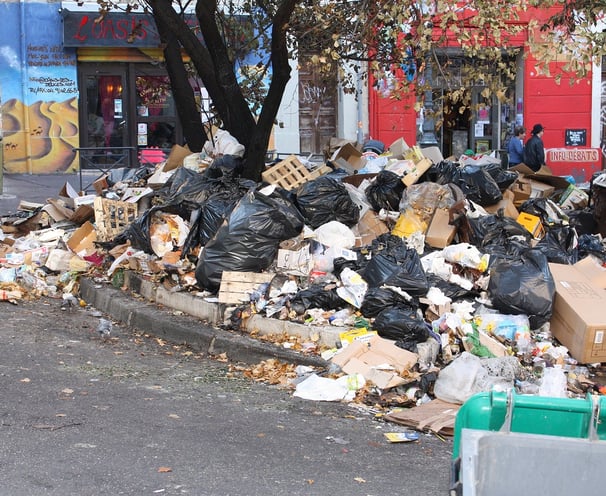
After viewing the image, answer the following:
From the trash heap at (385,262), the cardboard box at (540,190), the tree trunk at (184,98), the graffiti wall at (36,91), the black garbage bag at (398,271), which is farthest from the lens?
the graffiti wall at (36,91)

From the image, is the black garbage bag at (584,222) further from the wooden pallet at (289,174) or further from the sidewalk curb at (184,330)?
the sidewalk curb at (184,330)

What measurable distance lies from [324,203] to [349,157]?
2.49 metres

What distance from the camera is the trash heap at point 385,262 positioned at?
568 centimetres

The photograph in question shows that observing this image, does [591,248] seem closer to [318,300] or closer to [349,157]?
[318,300]

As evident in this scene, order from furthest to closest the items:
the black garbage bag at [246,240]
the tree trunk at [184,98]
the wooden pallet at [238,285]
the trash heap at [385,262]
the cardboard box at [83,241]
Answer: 1. the tree trunk at [184,98]
2. the cardboard box at [83,241]
3. the black garbage bag at [246,240]
4. the wooden pallet at [238,285]
5. the trash heap at [385,262]

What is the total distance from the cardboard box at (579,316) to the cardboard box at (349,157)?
147 inches

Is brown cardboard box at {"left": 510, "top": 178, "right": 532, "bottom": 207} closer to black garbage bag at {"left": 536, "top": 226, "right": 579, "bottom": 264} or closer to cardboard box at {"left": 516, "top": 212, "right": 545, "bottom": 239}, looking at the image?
cardboard box at {"left": 516, "top": 212, "right": 545, "bottom": 239}

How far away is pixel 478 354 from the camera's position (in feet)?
19.3

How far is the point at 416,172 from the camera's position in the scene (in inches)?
333

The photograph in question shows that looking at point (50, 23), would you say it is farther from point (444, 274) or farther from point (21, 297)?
point (444, 274)

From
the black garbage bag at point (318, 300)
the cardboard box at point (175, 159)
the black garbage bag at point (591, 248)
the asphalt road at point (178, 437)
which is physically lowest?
the asphalt road at point (178, 437)

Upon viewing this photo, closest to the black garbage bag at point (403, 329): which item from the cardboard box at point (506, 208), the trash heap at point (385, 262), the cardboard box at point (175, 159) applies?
the trash heap at point (385, 262)

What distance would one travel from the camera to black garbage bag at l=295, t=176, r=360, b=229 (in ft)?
25.4

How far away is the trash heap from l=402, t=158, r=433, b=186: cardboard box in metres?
0.02
